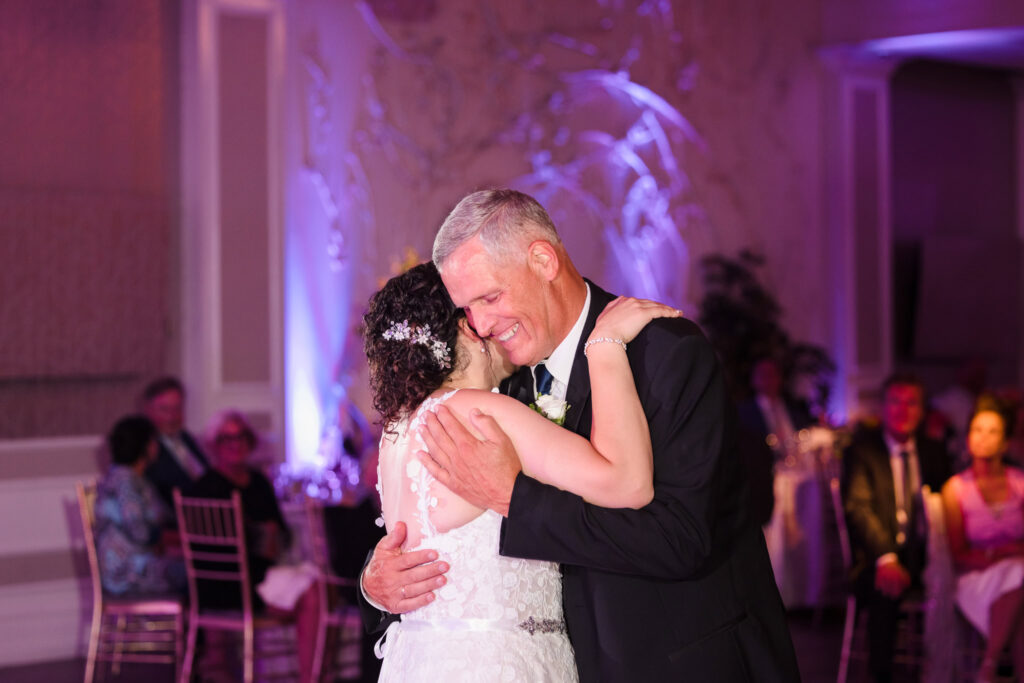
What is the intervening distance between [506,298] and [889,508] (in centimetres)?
376

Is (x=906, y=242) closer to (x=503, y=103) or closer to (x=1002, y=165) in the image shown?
(x=1002, y=165)

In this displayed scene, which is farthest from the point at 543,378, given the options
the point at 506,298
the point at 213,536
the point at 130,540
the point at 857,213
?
the point at 857,213

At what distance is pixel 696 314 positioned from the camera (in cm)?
947

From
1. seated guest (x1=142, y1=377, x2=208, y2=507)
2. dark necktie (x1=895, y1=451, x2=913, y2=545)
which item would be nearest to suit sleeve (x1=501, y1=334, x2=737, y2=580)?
dark necktie (x1=895, y1=451, x2=913, y2=545)

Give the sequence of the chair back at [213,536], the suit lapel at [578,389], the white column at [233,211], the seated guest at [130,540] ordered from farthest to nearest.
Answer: the white column at [233,211]
the seated guest at [130,540]
the chair back at [213,536]
the suit lapel at [578,389]

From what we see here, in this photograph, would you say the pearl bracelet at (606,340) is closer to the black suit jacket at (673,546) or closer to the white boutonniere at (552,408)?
the black suit jacket at (673,546)

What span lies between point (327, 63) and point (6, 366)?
265cm

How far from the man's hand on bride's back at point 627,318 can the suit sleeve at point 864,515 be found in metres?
3.57

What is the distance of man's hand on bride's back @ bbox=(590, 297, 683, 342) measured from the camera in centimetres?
212

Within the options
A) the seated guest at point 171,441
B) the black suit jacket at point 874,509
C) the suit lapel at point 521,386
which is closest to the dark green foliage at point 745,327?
the black suit jacket at point 874,509

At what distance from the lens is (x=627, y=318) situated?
214 cm

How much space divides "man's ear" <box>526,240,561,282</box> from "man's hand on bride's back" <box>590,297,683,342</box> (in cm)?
14

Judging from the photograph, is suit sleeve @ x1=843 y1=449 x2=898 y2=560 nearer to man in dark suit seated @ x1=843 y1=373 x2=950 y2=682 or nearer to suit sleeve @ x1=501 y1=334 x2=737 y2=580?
man in dark suit seated @ x1=843 y1=373 x2=950 y2=682

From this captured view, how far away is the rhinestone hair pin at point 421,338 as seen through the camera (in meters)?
2.36
